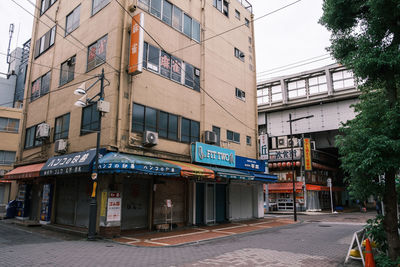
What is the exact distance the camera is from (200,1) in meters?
21.4

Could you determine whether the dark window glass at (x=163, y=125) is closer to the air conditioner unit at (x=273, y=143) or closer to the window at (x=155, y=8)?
the window at (x=155, y=8)

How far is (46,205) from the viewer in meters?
18.8

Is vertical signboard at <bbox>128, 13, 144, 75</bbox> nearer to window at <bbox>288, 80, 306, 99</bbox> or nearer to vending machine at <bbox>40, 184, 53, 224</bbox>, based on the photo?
vending machine at <bbox>40, 184, 53, 224</bbox>

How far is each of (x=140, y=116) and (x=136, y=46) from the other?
11.9ft

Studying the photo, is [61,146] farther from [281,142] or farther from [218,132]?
[281,142]

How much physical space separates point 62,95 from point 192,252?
13556 millimetres

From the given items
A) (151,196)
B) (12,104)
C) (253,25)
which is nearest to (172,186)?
(151,196)

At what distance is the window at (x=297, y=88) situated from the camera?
40.8 metres

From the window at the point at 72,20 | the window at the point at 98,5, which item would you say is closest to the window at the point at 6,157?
the window at the point at 72,20

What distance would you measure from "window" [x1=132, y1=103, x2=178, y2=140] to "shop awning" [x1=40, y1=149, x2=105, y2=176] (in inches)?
98.3

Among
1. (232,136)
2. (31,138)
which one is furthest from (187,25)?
(31,138)

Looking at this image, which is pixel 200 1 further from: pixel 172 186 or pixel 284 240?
pixel 284 240

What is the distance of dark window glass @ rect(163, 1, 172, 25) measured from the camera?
59.9ft

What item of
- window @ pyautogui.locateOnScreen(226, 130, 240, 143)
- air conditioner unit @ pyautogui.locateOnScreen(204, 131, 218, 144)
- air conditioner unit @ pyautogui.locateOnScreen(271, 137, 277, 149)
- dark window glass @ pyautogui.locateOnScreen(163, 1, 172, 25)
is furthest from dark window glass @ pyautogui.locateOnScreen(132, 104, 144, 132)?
air conditioner unit @ pyautogui.locateOnScreen(271, 137, 277, 149)
